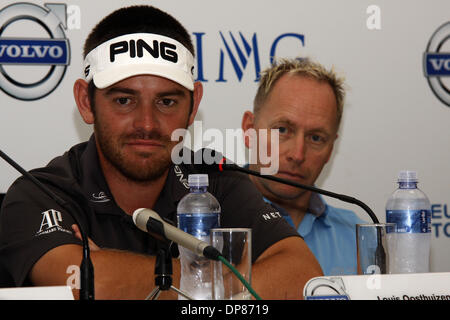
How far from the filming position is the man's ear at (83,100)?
2357mm

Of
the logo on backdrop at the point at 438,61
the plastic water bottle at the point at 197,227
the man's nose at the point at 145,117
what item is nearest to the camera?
the plastic water bottle at the point at 197,227

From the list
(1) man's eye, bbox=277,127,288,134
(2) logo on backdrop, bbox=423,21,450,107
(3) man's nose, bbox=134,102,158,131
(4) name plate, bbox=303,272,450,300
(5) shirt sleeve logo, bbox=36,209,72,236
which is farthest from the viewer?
(2) logo on backdrop, bbox=423,21,450,107

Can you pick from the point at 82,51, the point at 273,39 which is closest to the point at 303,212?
the point at 273,39

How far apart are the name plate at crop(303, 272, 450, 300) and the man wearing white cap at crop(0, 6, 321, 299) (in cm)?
43

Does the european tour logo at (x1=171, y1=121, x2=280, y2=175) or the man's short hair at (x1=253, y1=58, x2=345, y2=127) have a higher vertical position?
the man's short hair at (x1=253, y1=58, x2=345, y2=127)

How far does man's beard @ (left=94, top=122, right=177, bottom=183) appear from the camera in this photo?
225cm

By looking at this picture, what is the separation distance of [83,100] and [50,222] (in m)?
0.74

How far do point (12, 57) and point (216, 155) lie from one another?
90 centimetres

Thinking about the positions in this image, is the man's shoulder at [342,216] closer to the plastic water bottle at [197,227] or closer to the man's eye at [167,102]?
the man's eye at [167,102]

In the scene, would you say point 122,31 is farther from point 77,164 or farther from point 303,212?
point 303,212

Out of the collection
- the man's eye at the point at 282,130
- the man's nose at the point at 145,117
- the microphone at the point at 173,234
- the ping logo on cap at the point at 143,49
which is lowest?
the microphone at the point at 173,234

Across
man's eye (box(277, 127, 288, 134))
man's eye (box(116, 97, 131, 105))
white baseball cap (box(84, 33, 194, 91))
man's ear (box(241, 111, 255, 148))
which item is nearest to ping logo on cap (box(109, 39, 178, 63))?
white baseball cap (box(84, 33, 194, 91))

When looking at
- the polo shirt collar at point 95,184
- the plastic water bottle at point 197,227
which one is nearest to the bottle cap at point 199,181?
the plastic water bottle at point 197,227

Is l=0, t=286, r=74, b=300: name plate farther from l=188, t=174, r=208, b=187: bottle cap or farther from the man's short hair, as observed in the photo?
the man's short hair
